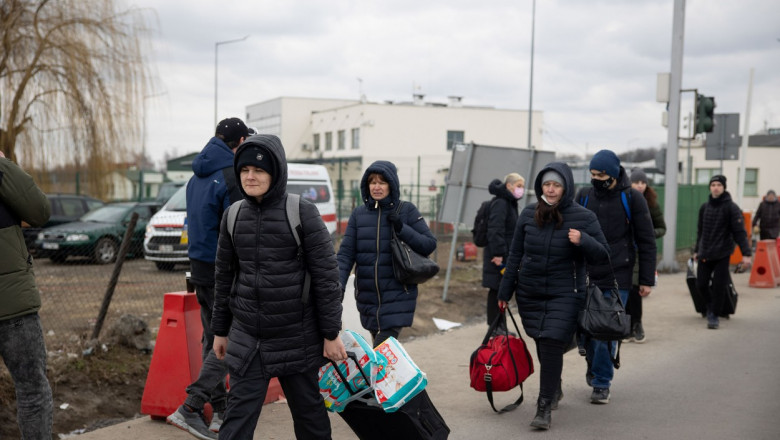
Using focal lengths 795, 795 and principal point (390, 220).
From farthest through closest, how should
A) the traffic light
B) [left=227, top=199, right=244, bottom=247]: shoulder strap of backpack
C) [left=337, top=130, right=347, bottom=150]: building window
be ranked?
1. [left=337, top=130, right=347, bottom=150]: building window
2. the traffic light
3. [left=227, top=199, right=244, bottom=247]: shoulder strap of backpack

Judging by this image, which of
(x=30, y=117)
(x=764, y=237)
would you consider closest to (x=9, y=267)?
(x=30, y=117)

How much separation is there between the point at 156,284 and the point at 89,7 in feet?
27.6

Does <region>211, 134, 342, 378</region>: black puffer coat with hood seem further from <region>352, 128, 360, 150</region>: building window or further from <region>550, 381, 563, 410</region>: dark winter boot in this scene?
<region>352, 128, 360, 150</region>: building window

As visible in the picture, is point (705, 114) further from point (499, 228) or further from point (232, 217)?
point (232, 217)

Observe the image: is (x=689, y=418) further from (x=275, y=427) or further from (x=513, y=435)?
(x=275, y=427)

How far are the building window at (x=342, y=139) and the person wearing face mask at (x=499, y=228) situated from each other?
175 feet

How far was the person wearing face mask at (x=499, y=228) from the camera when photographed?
872 cm

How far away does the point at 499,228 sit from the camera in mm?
8789

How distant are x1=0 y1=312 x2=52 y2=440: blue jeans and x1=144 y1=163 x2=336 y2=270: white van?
10978mm

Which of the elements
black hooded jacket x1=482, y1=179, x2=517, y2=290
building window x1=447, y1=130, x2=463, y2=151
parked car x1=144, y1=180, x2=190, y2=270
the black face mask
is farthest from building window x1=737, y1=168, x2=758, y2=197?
the black face mask

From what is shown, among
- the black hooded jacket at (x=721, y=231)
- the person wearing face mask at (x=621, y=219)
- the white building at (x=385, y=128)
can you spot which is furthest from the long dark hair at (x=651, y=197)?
the white building at (x=385, y=128)

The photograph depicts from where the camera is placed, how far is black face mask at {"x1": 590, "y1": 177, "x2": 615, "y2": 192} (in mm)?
6820

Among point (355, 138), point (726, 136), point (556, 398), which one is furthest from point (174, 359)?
point (355, 138)

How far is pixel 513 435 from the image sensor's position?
219 inches
